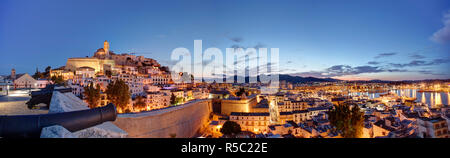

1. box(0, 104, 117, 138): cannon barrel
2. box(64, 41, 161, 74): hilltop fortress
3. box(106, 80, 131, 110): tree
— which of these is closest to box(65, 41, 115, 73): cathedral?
box(64, 41, 161, 74): hilltop fortress

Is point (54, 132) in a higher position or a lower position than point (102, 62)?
lower

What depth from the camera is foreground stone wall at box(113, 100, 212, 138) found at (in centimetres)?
673

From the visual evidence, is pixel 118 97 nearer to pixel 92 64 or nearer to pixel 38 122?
pixel 38 122

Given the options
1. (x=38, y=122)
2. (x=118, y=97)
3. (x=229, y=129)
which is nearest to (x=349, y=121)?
(x=229, y=129)

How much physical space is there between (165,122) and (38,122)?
292 inches

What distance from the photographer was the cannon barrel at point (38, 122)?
2.49 metres

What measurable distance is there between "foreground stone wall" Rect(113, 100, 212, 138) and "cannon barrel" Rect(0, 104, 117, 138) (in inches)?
101

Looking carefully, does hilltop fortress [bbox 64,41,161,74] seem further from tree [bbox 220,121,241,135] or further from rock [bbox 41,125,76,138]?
rock [bbox 41,125,76,138]

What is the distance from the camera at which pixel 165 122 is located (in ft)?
32.3

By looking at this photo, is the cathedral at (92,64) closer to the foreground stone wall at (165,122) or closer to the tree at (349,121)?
the foreground stone wall at (165,122)
